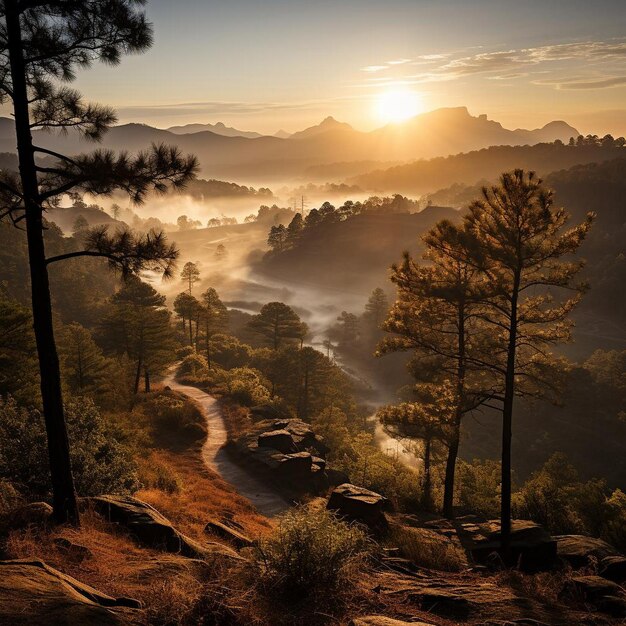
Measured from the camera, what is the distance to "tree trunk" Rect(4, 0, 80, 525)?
7335 mm

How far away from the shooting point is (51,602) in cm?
458

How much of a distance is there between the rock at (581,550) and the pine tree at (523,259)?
1.28 meters

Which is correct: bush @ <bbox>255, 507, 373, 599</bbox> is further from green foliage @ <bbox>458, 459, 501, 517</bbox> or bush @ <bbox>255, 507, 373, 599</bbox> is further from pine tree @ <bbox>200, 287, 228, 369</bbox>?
pine tree @ <bbox>200, 287, 228, 369</bbox>

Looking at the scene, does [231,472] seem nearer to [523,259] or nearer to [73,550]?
[73,550]

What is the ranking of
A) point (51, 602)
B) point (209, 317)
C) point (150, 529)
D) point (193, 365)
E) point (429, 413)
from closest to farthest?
point (51, 602)
point (150, 529)
point (429, 413)
point (193, 365)
point (209, 317)

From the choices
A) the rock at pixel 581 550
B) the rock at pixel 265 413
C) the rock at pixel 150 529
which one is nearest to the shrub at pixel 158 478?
the rock at pixel 150 529

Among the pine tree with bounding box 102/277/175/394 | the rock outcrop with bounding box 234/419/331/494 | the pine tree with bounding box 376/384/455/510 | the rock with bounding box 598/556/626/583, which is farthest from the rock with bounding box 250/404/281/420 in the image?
the rock with bounding box 598/556/626/583

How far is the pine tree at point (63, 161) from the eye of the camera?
7.36m

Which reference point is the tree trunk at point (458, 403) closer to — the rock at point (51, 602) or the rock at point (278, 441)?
the rock at point (278, 441)

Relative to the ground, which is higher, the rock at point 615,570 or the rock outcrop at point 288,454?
the rock at point 615,570

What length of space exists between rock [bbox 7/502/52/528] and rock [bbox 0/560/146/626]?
2.57m

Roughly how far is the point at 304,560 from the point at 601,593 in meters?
5.27

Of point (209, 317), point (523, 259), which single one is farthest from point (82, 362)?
point (523, 259)

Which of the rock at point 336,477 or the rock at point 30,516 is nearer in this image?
the rock at point 30,516
